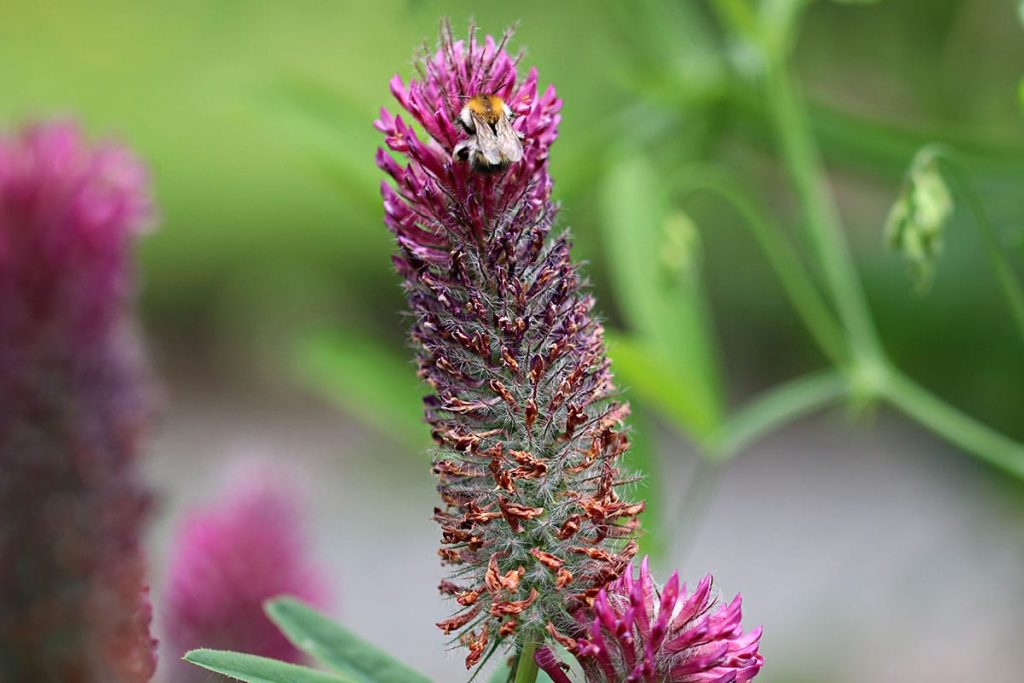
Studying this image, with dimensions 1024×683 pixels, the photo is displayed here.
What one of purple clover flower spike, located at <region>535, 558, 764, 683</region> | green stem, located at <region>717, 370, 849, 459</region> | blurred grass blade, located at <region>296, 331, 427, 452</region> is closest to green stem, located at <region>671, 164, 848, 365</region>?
green stem, located at <region>717, 370, 849, 459</region>

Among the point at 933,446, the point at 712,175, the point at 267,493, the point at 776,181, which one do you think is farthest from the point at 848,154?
the point at 933,446

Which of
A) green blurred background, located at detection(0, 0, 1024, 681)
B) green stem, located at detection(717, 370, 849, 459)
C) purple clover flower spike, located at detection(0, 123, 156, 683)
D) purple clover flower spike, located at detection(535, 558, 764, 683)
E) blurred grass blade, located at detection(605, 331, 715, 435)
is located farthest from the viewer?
green blurred background, located at detection(0, 0, 1024, 681)

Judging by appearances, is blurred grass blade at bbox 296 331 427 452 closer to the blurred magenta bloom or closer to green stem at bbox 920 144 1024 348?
the blurred magenta bloom

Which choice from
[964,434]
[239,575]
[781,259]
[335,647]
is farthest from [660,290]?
[335,647]

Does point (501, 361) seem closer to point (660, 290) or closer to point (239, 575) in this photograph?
point (239, 575)

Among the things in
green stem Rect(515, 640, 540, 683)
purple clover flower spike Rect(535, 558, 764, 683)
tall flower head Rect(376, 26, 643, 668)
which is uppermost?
tall flower head Rect(376, 26, 643, 668)

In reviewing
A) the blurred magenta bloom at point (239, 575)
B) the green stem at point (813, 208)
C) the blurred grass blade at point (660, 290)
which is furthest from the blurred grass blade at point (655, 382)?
the blurred magenta bloom at point (239, 575)

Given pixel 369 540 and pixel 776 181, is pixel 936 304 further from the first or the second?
pixel 369 540
